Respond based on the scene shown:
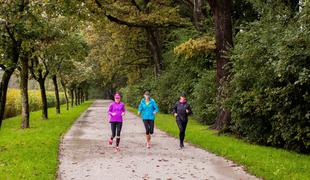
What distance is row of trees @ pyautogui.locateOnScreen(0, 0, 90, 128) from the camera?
12398 millimetres

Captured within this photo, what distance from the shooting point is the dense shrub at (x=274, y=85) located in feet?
35.9

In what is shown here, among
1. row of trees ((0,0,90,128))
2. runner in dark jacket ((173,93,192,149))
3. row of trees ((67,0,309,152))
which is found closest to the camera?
row of trees ((67,0,309,152))

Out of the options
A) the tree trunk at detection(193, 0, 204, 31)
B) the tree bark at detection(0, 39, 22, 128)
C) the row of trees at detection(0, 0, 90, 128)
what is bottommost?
the tree bark at detection(0, 39, 22, 128)

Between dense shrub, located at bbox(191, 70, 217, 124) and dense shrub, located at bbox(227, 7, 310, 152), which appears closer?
dense shrub, located at bbox(227, 7, 310, 152)

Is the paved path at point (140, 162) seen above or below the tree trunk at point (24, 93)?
below

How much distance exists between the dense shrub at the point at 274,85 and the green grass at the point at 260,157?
57 cm

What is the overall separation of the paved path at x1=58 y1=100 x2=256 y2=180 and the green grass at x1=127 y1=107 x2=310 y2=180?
35 cm

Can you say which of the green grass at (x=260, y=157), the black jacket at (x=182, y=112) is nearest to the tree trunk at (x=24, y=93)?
the green grass at (x=260, y=157)

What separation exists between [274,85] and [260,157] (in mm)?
2862

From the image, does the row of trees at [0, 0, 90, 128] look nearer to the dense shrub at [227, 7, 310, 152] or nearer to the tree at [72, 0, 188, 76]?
the tree at [72, 0, 188, 76]

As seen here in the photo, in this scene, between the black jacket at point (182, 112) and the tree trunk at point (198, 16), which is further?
the tree trunk at point (198, 16)

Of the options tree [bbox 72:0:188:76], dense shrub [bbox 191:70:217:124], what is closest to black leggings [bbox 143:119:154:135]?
dense shrub [bbox 191:70:217:124]

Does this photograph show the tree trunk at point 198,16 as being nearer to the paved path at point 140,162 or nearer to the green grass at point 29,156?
the paved path at point 140,162

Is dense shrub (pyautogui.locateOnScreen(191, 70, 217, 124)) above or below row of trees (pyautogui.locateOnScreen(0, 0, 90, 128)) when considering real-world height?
below
